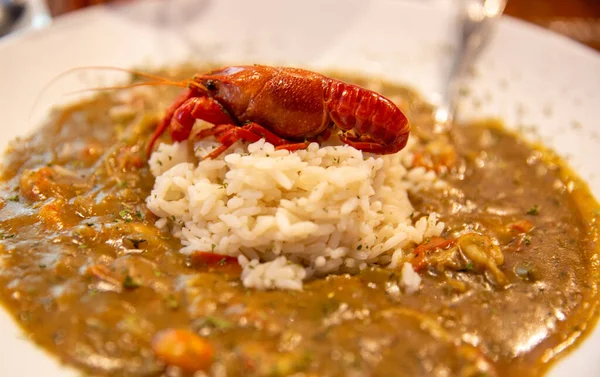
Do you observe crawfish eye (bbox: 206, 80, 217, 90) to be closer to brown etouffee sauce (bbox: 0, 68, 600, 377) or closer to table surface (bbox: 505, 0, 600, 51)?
brown etouffee sauce (bbox: 0, 68, 600, 377)

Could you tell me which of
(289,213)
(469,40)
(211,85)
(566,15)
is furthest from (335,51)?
(566,15)

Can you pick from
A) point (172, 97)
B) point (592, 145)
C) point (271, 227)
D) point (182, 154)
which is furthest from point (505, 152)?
point (172, 97)

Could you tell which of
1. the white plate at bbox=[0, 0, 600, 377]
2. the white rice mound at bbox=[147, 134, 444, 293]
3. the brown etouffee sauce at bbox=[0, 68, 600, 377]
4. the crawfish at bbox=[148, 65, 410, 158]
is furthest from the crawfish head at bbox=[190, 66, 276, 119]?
the white plate at bbox=[0, 0, 600, 377]

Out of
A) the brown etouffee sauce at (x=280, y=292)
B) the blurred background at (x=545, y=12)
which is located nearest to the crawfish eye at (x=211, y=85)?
the brown etouffee sauce at (x=280, y=292)

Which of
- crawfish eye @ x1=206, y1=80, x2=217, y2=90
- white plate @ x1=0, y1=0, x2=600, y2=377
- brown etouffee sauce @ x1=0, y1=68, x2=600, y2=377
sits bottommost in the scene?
brown etouffee sauce @ x1=0, y1=68, x2=600, y2=377

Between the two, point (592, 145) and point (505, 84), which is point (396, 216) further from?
point (505, 84)
